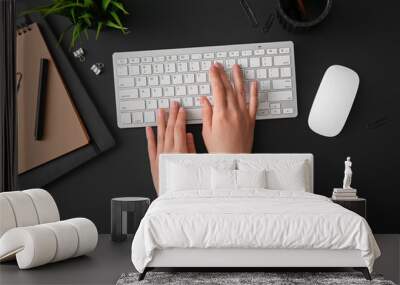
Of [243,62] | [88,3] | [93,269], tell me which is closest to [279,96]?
[243,62]

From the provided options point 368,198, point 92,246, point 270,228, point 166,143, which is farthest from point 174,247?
point 368,198

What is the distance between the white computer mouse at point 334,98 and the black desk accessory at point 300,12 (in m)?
0.45

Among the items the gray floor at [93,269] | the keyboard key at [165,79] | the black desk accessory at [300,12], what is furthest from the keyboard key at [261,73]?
the gray floor at [93,269]

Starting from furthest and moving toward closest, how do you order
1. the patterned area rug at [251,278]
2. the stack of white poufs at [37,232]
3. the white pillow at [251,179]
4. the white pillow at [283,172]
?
the white pillow at [283,172]
the white pillow at [251,179]
the stack of white poufs at [37,232]
the patterned area rug at [251,278]

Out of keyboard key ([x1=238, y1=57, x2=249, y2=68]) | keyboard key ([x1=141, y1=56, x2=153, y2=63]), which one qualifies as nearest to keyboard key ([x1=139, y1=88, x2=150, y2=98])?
keyboard key ([x1=141, y1=56, x2=153, y2=63])

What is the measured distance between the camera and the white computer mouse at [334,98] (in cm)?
566

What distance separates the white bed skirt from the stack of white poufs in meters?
0.78

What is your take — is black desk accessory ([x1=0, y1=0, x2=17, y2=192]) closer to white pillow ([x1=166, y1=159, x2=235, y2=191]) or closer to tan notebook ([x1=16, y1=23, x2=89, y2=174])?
tan notebook ([x1=16, y1=23, x2=89, y2=174])

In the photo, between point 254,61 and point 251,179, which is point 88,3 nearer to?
point 254,61

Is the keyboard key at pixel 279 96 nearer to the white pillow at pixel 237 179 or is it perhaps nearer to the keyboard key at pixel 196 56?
the keyboard key at pixel 196 56

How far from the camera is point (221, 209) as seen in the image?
159 inches

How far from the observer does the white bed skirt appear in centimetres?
399

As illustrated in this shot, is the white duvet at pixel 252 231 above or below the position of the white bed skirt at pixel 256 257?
above

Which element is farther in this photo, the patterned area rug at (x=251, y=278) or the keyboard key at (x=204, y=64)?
the keyboard key at (x=204, y=64)
